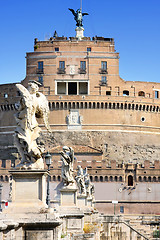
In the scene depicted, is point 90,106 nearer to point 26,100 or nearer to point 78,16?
point 78,16

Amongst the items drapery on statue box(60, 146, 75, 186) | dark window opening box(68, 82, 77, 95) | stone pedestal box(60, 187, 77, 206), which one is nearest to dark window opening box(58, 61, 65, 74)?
dark window opening box(68, 82, 77, 95)

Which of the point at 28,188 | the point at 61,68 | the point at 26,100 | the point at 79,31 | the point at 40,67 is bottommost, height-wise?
the point at 28,188

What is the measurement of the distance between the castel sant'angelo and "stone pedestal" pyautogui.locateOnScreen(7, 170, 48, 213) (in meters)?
64.0

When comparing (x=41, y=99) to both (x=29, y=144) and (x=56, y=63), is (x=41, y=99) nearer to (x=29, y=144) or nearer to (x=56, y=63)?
(x=29, y=144)

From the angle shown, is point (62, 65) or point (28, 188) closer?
point (28, 188)

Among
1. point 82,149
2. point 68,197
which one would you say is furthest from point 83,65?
point 68,197

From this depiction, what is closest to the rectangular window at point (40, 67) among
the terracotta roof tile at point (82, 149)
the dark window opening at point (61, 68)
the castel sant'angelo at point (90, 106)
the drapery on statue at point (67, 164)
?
the castel sant'angelo at point (90, 106)

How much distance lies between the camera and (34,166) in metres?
9.89

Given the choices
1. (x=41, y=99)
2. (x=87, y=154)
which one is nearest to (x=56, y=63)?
(x=87, y=154)

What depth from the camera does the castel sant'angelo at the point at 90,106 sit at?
255ft

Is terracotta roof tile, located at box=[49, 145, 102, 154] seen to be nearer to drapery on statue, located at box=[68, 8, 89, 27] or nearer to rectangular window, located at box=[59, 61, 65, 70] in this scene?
rectangular window, located at box=[59, 61, 65, 70]

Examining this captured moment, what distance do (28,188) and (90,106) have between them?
69288 millimetres

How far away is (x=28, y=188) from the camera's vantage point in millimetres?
9750

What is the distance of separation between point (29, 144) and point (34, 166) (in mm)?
387
